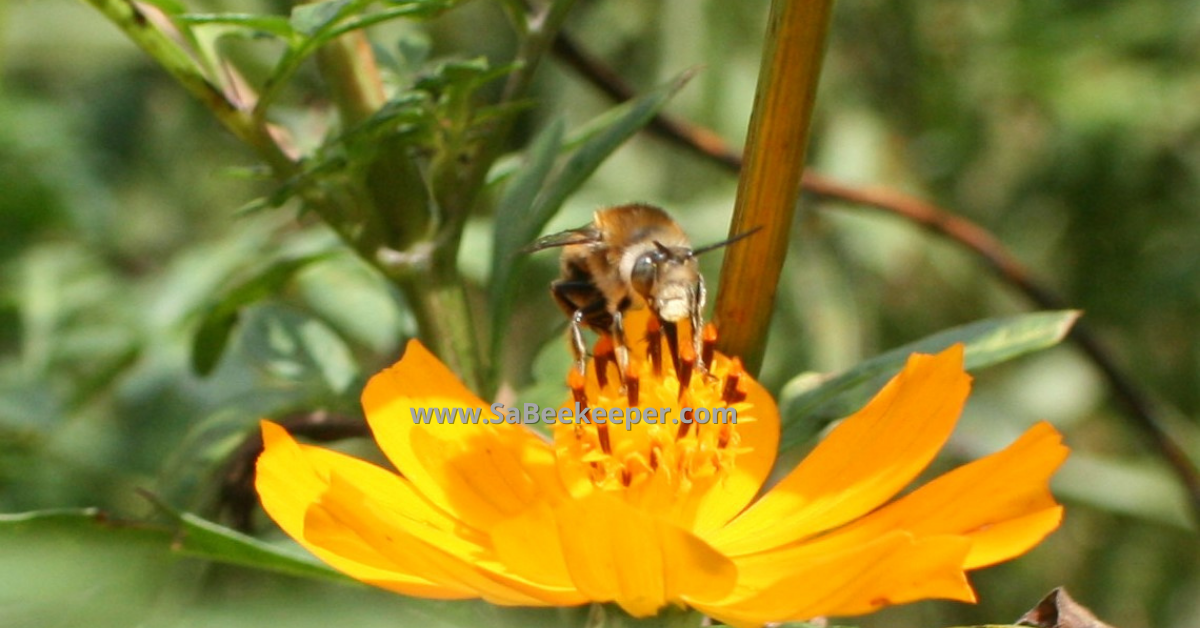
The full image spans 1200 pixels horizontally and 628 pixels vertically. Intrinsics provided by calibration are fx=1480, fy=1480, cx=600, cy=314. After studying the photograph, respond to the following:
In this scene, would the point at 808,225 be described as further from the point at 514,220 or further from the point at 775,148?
the point at 775,148

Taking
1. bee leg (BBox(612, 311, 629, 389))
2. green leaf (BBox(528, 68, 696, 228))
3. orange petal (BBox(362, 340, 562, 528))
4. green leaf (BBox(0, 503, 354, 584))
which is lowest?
green leaf (BBox(0, 503, 354, 584))

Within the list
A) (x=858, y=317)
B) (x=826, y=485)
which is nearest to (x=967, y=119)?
(x=858, y=317)

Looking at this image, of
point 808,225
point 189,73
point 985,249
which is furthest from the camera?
point 808,225

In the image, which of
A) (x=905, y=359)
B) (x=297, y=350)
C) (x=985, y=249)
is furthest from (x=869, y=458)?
(x=985, y=249)

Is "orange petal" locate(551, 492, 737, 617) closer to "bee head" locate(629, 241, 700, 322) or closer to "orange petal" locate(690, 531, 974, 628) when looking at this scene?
"orange petal" locate(690, 531, 974, 628)

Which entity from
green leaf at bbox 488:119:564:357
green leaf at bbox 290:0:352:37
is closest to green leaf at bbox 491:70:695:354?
green leaf at bbox 488:119:564:357

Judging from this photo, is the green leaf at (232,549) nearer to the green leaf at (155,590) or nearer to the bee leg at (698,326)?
the green leaf at (155,590)
